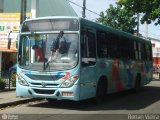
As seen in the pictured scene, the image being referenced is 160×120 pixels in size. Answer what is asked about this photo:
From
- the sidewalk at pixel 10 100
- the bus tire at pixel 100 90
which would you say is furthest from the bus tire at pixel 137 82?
the sidewalk at pixel 10 100

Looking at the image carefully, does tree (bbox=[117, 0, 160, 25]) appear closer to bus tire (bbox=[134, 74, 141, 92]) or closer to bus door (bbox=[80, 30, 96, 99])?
bus tire (bbox=[134, 74, 141, 92])

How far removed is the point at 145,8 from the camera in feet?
83.3

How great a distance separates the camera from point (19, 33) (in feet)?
51.1

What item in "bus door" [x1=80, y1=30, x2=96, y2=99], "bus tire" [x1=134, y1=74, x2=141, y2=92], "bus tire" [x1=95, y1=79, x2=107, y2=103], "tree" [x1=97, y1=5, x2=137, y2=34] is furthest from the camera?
"tree" [x1=97, y1=5, x2=137, y2=34]

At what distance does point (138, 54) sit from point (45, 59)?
9140mm

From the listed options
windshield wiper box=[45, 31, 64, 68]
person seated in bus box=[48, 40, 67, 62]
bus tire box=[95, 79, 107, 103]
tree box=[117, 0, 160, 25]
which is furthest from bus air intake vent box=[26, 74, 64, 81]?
tree box=[117, 0, 160, 25]

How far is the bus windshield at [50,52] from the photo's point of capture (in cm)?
1430

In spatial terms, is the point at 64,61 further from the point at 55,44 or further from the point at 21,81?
the point at 21,81

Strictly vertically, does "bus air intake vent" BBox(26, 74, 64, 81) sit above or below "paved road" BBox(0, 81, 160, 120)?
above

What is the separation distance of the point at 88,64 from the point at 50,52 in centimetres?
145

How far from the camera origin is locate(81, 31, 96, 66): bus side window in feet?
48.1

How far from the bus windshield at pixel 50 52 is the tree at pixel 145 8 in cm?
1080

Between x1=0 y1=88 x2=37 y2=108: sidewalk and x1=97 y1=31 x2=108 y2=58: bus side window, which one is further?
x1=97 y1=31 x2=108 y2=58: bus side window

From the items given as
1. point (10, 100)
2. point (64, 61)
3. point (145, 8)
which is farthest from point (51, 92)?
point (145, 8)
